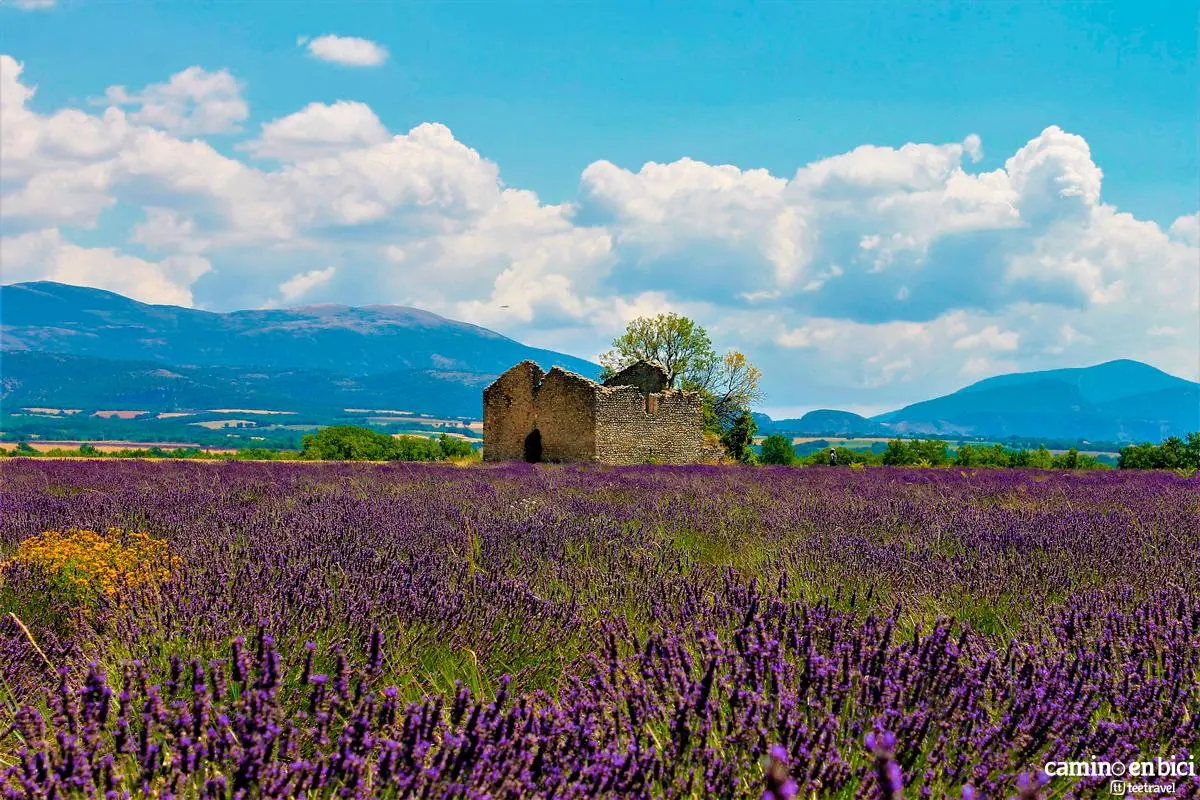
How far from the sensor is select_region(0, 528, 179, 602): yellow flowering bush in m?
3.55

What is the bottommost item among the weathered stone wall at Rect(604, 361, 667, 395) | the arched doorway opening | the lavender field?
the lavender field

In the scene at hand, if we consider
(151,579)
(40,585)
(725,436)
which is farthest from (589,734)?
(725,436)

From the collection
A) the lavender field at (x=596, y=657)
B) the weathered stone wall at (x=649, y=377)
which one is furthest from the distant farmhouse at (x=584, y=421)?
the lavender field at (x=596, y=657)

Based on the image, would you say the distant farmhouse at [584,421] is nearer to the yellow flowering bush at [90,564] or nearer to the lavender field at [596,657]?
the lavender field at [596,657]

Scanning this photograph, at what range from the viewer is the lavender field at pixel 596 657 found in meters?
1.68

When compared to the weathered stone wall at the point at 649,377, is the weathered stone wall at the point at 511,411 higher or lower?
lower

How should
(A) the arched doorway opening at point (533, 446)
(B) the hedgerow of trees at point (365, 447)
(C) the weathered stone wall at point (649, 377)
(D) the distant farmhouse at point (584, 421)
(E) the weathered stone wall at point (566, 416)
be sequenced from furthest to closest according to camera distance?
(C) the weathered stone wall at point (649, 377) → (A) the arched doorway opening at point (533, 446) → (B) the hedgerow of trees at point (365, 447) → (D) the distant farmhouse at point (584, 421) → (E) the weathered stone wall at point (566, 416)

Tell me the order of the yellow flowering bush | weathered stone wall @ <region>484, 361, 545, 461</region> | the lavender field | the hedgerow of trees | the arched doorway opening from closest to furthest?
the lavender field → the yellow flowering bush → the hedgerow of trees → the arched doorway opening → weathered stone wall @ <region>484, 361, 545, 461</region>

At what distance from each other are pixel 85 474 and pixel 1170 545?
31.3ft

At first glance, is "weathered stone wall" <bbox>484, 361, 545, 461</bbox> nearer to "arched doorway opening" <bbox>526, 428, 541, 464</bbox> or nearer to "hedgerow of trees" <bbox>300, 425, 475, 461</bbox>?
"arched doorway opening" <bbox>526, 428, 541, 464</bbox>

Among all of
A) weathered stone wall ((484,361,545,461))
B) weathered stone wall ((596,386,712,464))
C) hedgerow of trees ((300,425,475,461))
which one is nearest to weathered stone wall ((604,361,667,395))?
weathered stone wall ((596,386,712,464))

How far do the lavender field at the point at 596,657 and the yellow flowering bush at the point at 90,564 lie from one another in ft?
0.13

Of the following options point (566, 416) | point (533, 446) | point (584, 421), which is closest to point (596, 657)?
point (584, 421)

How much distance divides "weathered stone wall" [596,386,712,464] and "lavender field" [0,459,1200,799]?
16.6m
